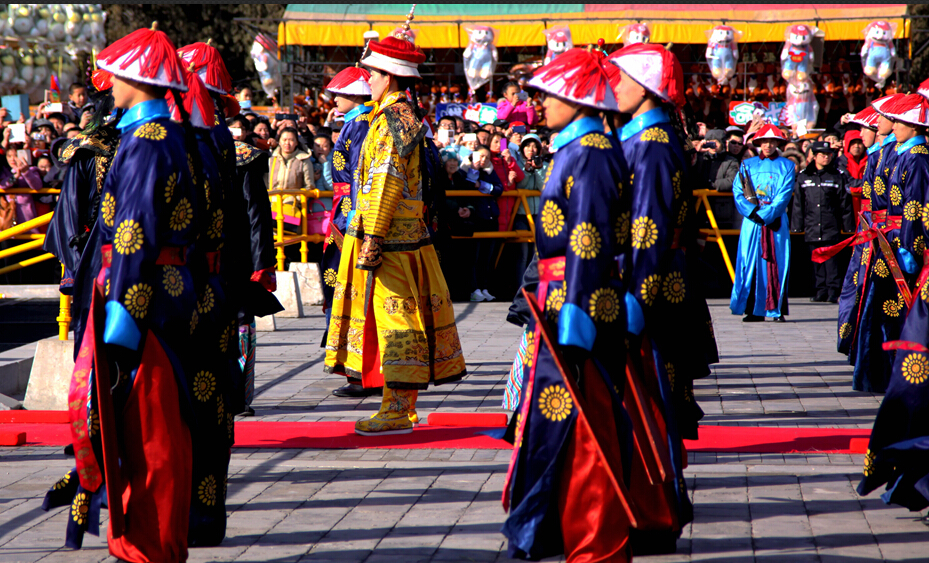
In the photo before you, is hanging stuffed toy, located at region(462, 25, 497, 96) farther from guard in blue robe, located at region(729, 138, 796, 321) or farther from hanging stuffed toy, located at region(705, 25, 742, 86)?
guard in blue robe, located at region(729, 138, 796, 321)

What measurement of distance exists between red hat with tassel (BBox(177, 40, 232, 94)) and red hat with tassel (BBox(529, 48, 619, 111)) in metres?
2.55

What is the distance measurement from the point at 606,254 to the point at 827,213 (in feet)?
36.0

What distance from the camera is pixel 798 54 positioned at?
20.6 metres

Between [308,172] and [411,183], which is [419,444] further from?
[308,172]

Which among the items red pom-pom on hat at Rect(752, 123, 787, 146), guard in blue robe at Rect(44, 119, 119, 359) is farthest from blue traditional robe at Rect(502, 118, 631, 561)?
red pom-pom on hat at Rect(752, 123, 787, 146)

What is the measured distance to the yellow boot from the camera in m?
6.05

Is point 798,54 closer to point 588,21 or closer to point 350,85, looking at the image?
point 588,21

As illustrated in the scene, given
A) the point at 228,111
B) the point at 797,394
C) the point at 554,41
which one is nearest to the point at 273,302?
the point at 228,111

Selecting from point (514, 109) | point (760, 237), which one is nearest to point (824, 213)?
point (760, 237)

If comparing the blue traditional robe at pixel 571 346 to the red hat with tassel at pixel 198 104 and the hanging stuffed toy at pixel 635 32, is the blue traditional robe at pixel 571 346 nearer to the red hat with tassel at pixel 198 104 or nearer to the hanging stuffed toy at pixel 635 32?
the red hat with tassel at pixel 198 104

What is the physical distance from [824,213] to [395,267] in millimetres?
9044

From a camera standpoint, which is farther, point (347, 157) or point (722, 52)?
point (722, 52)

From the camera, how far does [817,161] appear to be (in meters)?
14.0

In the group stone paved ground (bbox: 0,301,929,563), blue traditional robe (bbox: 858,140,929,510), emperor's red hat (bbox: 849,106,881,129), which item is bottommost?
stone paved ground (bbox: 0,301,929,563)
